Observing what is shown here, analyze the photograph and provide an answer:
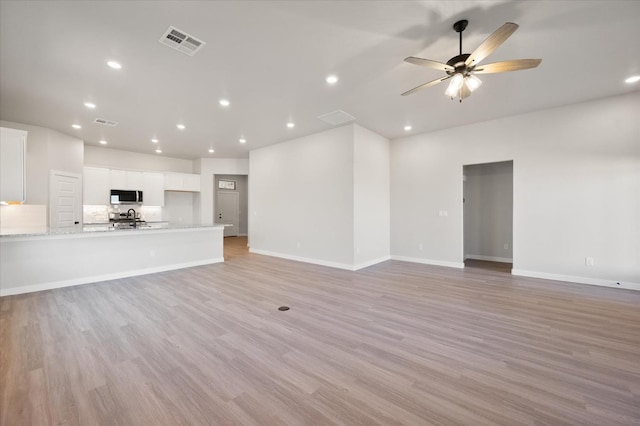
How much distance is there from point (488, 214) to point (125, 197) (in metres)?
10.4

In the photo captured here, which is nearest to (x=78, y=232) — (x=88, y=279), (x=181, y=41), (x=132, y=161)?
(x=88, y=279)

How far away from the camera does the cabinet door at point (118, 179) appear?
7.55m

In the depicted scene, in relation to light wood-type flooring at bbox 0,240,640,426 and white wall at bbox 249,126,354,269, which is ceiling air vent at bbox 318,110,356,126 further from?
light wood-type flooring at bbox 0,240,640,426

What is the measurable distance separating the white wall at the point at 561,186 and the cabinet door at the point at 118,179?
347 inches

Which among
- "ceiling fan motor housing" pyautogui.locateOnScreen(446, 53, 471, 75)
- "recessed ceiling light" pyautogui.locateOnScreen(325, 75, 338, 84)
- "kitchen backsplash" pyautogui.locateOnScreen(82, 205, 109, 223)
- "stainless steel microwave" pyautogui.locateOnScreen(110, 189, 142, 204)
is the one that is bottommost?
"kitchen backsplash" pyautogui.locateOnScreen(82, 205, 109, 223)

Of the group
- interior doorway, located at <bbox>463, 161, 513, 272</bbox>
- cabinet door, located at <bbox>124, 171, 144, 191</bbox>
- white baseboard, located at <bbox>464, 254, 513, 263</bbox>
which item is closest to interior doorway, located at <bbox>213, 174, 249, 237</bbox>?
cabinet door, located at <bbox>124, 171, 144, 191</bbox>

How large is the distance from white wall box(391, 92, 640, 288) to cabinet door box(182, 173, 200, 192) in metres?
7.58

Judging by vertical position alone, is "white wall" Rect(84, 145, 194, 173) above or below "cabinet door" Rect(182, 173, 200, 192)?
above

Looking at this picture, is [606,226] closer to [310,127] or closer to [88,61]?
[310,127]

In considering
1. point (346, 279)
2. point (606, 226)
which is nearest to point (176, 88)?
point (346, 279)

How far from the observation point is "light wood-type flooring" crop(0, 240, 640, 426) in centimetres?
161

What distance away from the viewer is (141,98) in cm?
420

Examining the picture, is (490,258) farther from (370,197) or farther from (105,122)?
(105,122)

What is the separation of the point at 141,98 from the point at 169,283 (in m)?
3.16
